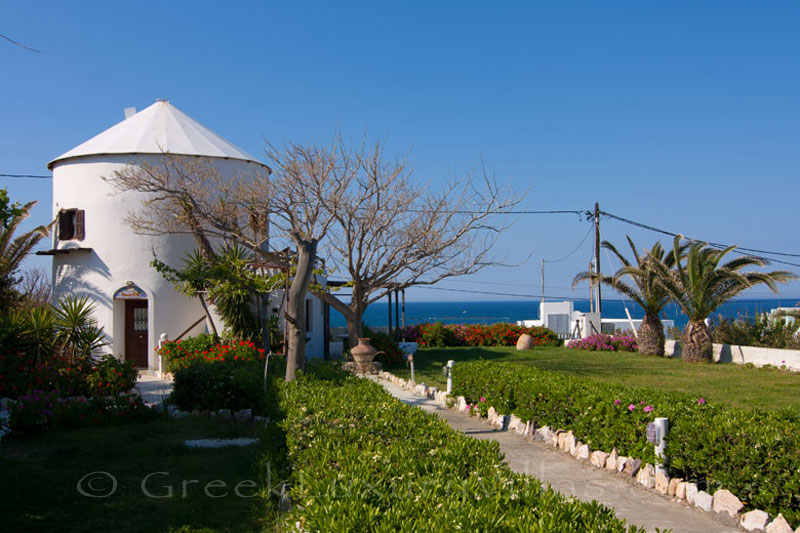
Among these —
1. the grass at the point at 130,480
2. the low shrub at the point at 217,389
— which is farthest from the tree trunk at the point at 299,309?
the grass at the point at 130,480

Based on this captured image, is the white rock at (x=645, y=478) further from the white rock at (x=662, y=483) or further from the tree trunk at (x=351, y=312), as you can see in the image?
the tree trunk at (x=351, y=312)

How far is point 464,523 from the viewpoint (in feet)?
11.2

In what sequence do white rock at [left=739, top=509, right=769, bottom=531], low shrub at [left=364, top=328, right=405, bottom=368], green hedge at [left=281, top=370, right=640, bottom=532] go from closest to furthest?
green hedge at [left=281, top=370, right=640, bottom=532] < white rock at [left=739, top=509, right=769, bottom=531] < low shrub at [left=364, top=328, right=405, bottom=368]

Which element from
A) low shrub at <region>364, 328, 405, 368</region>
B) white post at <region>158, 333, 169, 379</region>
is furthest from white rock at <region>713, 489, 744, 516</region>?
white post at <region>158, 333, 169, 379</region>

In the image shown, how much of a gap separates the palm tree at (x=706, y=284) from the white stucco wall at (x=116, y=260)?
15.1 meters

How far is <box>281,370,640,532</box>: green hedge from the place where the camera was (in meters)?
3.55

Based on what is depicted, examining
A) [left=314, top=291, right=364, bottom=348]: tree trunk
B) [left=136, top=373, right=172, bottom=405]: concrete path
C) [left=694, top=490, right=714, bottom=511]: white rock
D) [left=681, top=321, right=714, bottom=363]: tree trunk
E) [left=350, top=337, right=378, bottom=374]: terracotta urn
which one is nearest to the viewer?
[left=694, top=490, right=714, bottom=511]: white rock

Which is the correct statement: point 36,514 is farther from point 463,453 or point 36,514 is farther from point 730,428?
point 730,428

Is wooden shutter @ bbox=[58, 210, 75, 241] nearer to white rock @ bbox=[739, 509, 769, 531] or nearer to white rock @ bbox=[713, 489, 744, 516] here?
white rock @ bbox=[713, 489, 744, 516]

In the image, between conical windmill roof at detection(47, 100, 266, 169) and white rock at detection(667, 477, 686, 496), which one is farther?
conical windmill roof at detection(47, 100, 266, 169)

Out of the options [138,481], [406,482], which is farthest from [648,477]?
[138,481]

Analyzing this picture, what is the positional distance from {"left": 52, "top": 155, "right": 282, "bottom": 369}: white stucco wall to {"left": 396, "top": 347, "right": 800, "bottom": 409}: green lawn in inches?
266

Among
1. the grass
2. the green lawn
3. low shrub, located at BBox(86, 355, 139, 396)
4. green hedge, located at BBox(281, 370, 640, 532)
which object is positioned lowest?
the green lawn

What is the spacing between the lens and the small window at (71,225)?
754 inches
